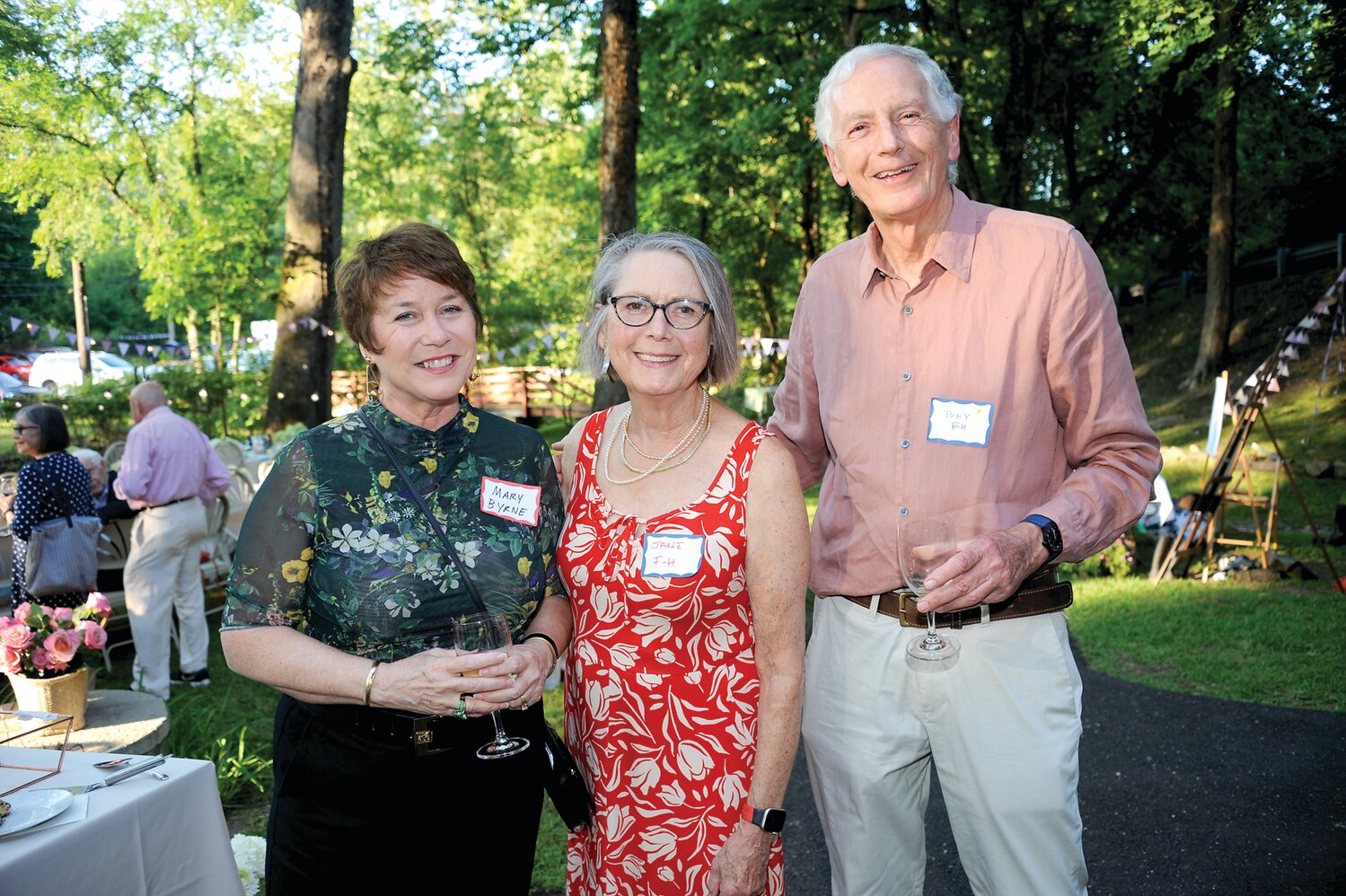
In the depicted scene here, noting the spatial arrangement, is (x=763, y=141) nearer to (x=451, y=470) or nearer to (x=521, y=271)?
(x=521, y=271)

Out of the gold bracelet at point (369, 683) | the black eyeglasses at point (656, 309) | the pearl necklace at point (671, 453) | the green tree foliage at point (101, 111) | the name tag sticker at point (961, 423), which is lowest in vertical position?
the gold bracelet at point (369, 683)

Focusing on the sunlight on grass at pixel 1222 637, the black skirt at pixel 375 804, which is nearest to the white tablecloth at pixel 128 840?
the black skirt at pixel 375 804

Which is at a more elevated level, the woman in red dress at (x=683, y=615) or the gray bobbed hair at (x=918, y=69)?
the gray bobbed hair at (x=918, y=69)

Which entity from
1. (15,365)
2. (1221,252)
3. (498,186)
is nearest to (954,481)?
(15,365)

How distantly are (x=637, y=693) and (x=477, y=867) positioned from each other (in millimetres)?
494

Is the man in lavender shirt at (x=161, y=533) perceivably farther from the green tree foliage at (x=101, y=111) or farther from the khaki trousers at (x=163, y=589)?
the green tree foliage at (x=101, y=111)

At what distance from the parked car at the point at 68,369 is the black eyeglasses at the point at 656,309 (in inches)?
210

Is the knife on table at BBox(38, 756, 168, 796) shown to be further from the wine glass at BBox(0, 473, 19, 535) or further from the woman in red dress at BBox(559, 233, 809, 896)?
the wine glass at BBox(0, 473, 19, 535)

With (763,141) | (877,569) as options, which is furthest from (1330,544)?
(763,141)

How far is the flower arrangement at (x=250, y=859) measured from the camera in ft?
11.9

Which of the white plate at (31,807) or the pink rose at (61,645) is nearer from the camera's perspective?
the white plate at (31,807)

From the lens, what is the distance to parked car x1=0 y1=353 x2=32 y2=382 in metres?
5.50

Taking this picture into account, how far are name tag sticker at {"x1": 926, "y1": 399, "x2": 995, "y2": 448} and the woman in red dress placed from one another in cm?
33

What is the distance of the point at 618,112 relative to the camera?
9203 mm
